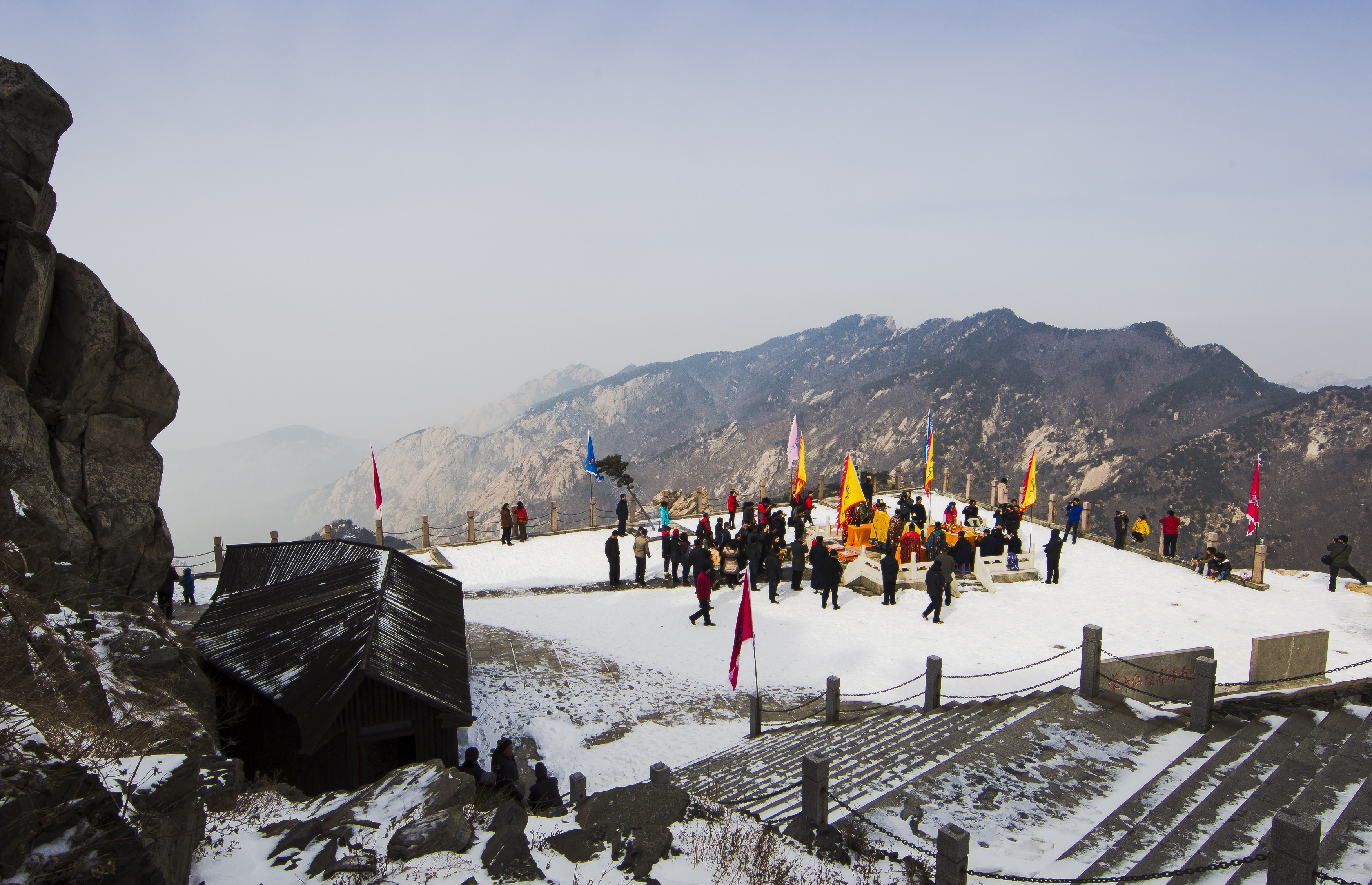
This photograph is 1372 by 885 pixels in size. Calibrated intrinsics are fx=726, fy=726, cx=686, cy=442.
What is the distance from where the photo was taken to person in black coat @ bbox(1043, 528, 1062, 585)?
19.0m

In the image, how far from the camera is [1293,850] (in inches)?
200

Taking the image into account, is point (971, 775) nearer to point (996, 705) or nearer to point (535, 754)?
point (996, 705)

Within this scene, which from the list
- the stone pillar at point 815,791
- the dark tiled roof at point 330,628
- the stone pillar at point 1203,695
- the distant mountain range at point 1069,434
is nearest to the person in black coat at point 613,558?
the dark tiled roof at point 330,628

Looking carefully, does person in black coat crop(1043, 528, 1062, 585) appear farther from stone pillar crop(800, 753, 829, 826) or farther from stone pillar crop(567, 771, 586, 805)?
stone pillar crop(567, 771, 586, 805)

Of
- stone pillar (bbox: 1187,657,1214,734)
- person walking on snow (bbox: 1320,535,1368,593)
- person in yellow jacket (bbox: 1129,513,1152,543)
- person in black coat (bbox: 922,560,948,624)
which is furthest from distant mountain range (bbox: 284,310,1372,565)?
stone pillar (bbox: 1187,657,1214,734)

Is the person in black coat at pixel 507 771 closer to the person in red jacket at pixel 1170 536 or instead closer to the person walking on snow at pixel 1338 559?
the person walking on snow at pixel 1338 559

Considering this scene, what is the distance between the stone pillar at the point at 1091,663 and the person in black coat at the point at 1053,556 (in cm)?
906

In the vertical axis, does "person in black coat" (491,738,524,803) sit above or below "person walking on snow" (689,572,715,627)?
below

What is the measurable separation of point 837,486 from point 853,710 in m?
23.0

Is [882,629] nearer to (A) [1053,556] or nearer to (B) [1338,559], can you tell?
(A) [1053,556]

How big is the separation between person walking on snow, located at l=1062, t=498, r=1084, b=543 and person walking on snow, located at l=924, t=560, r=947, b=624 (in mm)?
8567

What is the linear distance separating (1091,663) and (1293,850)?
5482 millimetres

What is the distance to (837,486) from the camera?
33875mm

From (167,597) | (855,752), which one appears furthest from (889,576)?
(167,597)
